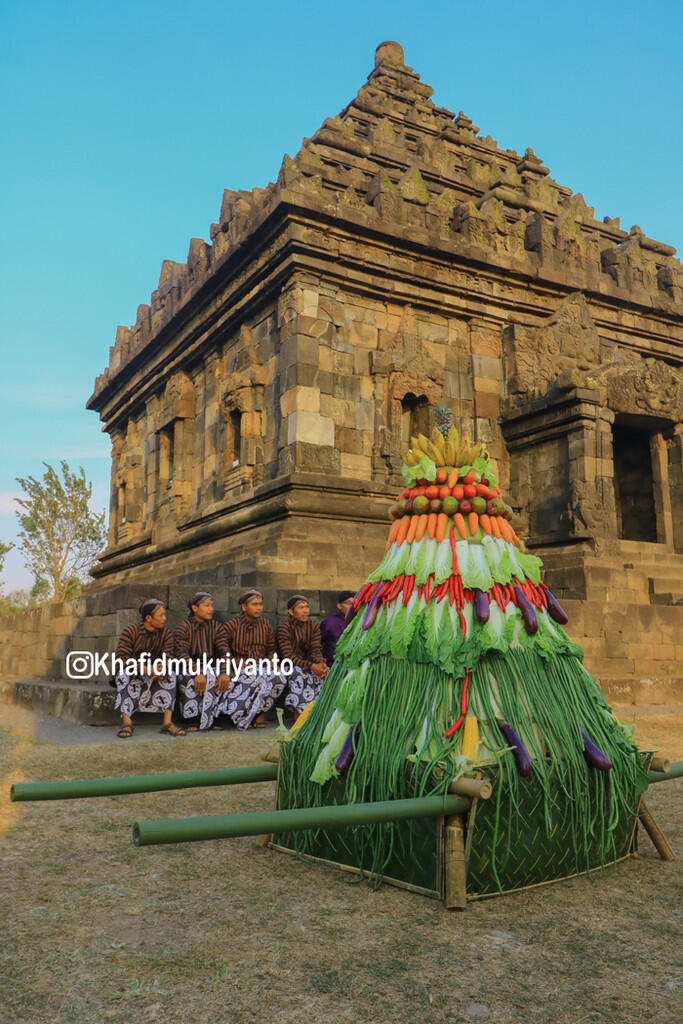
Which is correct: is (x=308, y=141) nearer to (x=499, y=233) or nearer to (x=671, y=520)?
(x=499, y=233)

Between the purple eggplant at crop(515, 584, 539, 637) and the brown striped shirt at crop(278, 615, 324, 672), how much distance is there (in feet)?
16.1

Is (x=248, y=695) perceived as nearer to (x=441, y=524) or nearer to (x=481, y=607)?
(x=441, y=524)

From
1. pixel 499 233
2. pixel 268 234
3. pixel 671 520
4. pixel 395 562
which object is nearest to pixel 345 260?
pixel 268 234

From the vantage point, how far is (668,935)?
2.47 meters

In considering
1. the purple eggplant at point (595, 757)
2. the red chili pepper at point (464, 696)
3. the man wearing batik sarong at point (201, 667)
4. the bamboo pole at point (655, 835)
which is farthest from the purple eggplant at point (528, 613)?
the man wearing batik sarong at point (201, 667)

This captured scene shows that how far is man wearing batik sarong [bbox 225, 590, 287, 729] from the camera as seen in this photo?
297 inches

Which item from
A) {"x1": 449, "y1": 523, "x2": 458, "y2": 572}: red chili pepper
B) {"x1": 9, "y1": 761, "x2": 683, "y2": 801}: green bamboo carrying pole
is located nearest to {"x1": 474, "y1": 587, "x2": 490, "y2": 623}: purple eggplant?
{"x1": 449, "y1": 523, "x2": 458, "y2": 572}: red chili pepper

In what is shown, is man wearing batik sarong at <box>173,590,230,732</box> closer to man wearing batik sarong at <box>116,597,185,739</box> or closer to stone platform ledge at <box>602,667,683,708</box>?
man wearing batik sarong at <box>116,597,185,739</box>

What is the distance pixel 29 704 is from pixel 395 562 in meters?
7.63

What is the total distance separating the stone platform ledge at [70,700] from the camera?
7.45 meters

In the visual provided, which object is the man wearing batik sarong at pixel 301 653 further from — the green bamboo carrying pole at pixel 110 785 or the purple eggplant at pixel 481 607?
the purple eggplant at pixel 481 607

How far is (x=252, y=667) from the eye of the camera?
756 centimetres

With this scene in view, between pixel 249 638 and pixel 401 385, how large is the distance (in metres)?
6.05

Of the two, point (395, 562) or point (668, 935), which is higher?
point (395, 562)
